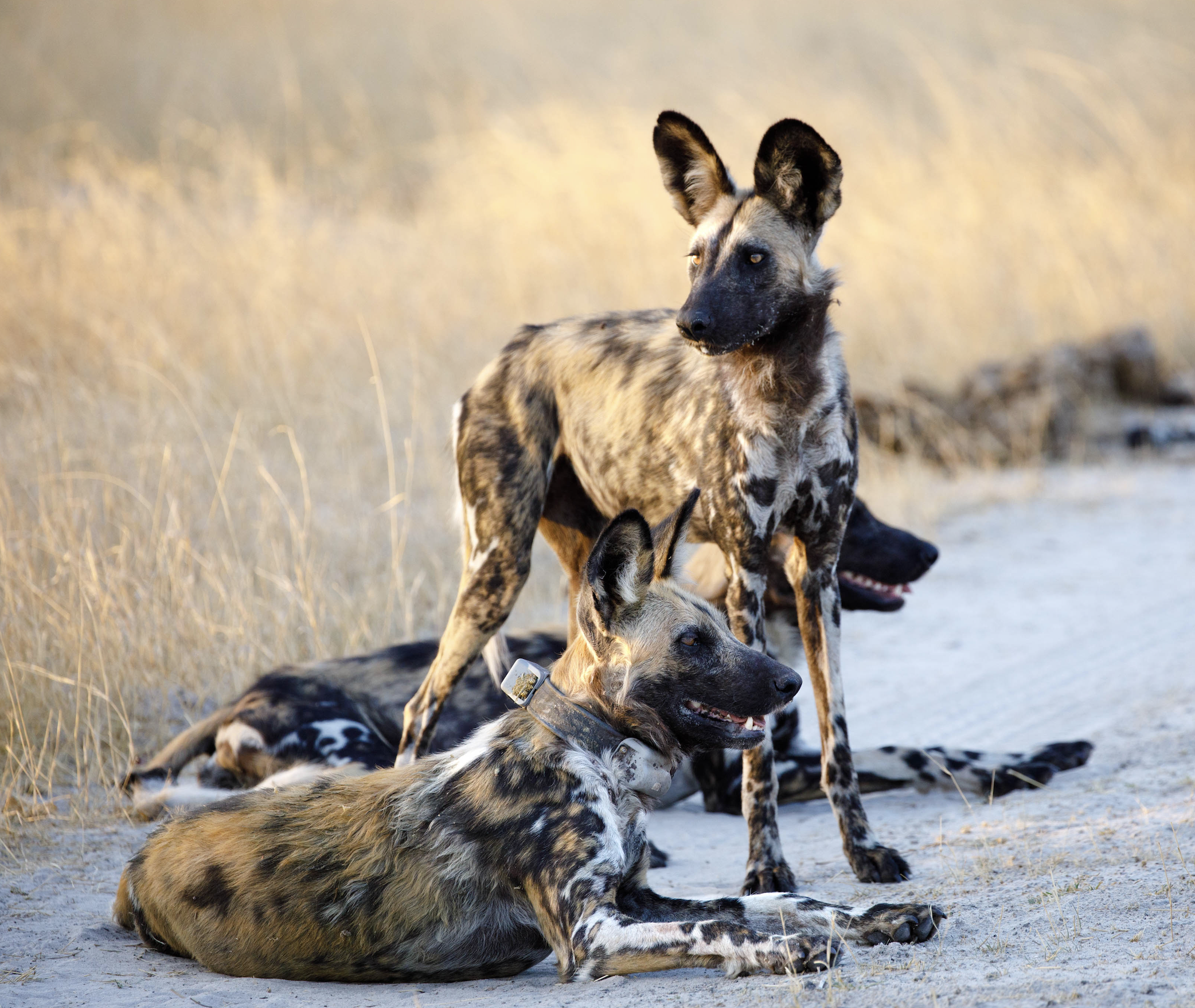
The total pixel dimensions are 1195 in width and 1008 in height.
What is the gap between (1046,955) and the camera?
7.75 ft

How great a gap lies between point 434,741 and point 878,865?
1693 millimetres

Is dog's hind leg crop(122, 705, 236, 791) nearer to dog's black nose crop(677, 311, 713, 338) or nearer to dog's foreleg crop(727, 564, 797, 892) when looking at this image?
dog's foreleg crop(727, 564, 797, 892)

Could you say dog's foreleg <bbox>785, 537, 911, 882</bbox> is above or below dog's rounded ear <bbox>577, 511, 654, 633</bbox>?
below

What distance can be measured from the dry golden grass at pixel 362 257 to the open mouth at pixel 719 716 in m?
2.07

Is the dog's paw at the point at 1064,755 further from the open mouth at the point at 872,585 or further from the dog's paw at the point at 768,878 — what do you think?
the dog's paw at the point at 768,878

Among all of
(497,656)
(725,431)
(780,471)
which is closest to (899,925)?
(780,471)

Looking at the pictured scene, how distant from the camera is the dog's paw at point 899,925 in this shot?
2559mm

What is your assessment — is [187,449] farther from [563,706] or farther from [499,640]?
[563,706]

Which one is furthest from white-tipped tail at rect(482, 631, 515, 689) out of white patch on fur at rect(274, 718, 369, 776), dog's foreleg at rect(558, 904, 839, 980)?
dog's foreleg at rect(558, 904, 839, 980)

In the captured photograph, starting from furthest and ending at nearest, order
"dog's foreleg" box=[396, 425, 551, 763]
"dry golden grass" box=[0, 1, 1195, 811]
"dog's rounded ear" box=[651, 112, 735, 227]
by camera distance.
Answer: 1. "dry golden grass" box=[0, 1, 1195, 811]
2. "dog's foreleg" box=[396, 425, 551, 763]
3. "dog's rounded ear" box=[651, 112, 735, 227]

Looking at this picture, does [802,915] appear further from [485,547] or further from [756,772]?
[485,547]

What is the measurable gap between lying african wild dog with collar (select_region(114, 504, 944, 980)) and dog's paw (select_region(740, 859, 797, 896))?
0.41 meters

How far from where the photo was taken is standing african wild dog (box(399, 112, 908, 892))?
3119 mm

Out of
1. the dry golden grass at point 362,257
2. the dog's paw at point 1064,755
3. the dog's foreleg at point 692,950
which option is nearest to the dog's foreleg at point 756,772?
the dog's foreleg at point 692,950
